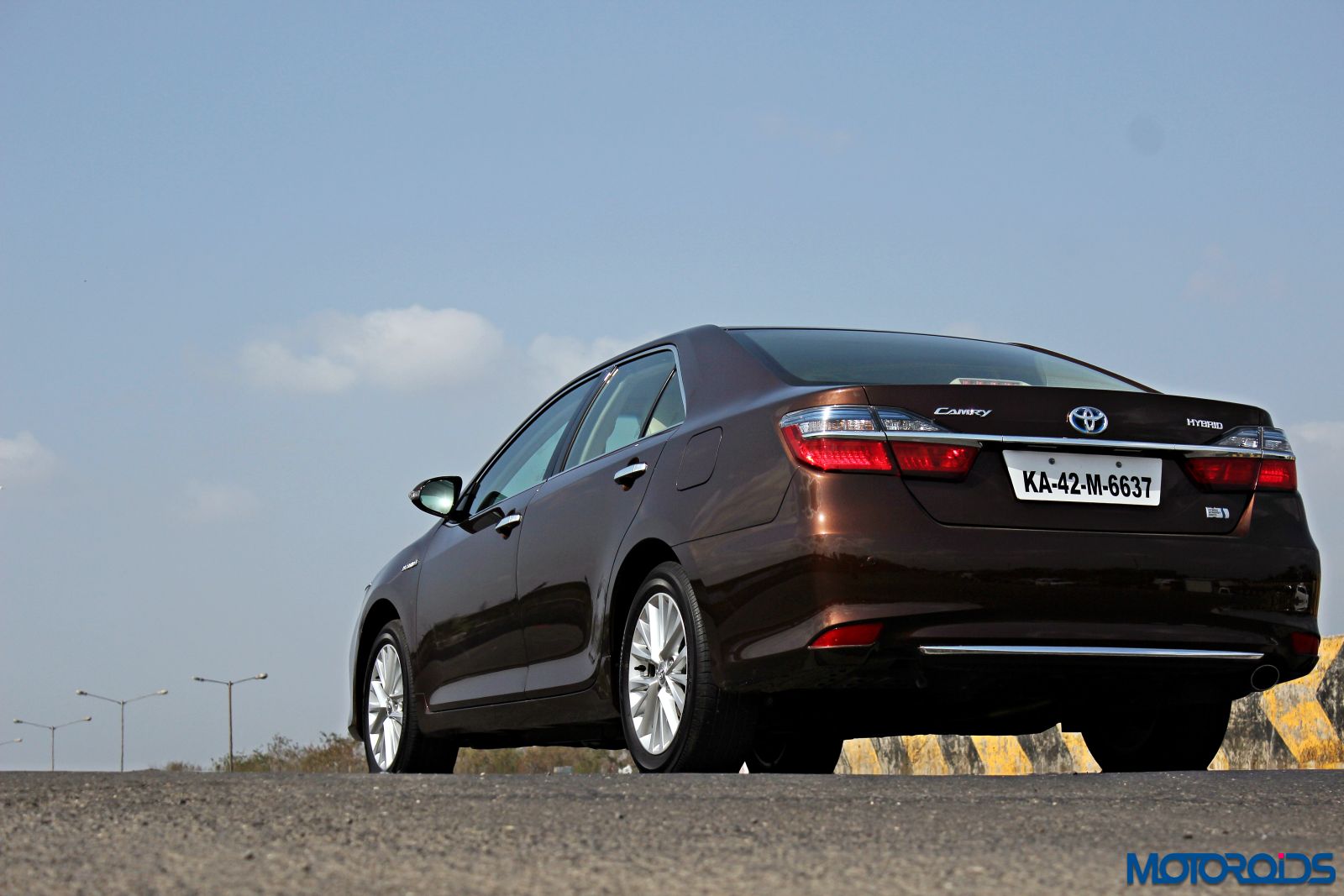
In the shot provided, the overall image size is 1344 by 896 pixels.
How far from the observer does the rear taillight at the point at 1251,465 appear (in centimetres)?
527

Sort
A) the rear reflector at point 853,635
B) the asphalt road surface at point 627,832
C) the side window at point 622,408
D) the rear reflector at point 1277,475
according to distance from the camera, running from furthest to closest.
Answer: the side window at point 622,408
the rear reflector at point 1277,475
the rear reflector at point 853,635
the asphalt road surface at point 627,832

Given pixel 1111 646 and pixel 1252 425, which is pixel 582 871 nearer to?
A: pixel 1111 646

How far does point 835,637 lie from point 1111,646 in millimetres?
863

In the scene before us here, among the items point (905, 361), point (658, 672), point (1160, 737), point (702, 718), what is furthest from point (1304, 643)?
point (658, 672)

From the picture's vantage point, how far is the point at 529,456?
745 cm

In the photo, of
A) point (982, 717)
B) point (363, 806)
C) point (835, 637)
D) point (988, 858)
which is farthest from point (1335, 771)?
point (363, 806)

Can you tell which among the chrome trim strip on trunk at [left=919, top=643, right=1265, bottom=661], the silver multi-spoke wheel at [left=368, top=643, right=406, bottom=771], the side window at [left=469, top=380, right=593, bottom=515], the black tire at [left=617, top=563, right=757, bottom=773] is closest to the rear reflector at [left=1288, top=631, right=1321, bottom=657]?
the chrome trim strip on trunk at [left=919, top=643, right=1265, bottom=661]

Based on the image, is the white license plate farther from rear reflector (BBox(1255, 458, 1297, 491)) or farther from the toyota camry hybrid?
rear reflector (BBox(1255, 458, 1297, 491))

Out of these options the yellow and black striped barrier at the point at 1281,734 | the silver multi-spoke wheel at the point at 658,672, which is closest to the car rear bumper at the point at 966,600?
the silver multi-spoke wheel at the point at 658,672

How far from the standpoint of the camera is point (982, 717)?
5.57m

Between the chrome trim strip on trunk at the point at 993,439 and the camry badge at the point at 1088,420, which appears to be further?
the camry badge at the point at 1088,420

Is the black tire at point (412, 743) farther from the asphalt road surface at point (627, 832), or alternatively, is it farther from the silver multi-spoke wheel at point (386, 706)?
the asphalt road surface at point (627, 832)

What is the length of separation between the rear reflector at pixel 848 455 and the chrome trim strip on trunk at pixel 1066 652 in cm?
56

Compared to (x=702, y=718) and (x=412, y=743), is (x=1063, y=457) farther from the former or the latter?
(x=412, y=743)
